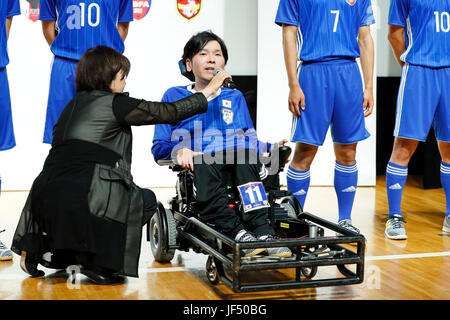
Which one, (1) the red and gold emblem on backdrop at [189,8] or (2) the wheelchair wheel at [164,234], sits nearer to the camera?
(2) the wheelchair wheel at [164,234]

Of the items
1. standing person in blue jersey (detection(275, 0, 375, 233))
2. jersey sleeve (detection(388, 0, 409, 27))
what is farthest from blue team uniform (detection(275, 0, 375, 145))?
jersey sleeve (detection(388, 0, 409, 27))

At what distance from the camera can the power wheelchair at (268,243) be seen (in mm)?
2613

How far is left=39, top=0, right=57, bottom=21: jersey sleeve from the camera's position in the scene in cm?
367

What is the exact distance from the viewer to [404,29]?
13.4 ft

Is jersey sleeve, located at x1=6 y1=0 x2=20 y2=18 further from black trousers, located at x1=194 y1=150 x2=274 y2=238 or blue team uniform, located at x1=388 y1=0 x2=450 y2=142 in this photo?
blue team uniform, located at x1=388 y1=0 x2=450 y2=142

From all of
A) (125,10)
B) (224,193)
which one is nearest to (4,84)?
(125,10)

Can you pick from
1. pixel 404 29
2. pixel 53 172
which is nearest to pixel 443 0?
pixel 404 29

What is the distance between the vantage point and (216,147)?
324 cm

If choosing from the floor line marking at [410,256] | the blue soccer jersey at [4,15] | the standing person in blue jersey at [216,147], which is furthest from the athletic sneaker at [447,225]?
the blue soccer jersey at [4,15]

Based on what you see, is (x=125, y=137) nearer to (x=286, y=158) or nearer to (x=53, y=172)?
(x=53, y=172)

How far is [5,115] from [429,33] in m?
2.43

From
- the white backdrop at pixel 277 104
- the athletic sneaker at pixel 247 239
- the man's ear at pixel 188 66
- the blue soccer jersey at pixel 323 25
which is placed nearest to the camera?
the athletic sneaker at pixel 247 239

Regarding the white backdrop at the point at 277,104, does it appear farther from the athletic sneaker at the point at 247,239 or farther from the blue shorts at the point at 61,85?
the athletic sneaker at the point at 247,239

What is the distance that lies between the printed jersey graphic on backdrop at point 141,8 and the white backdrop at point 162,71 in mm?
35
